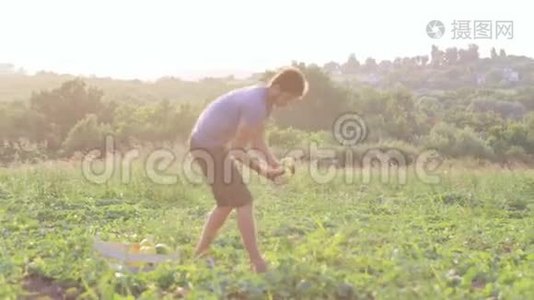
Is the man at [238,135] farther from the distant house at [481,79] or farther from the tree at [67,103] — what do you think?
the distant house at [481,79]

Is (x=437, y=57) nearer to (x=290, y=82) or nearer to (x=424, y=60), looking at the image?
(x=424, y=60)

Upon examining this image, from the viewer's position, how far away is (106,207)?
8.59m

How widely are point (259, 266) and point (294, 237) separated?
1375mm

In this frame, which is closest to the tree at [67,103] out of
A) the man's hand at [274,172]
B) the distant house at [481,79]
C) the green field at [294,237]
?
the green field at [294,237]

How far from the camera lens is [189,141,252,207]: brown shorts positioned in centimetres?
503

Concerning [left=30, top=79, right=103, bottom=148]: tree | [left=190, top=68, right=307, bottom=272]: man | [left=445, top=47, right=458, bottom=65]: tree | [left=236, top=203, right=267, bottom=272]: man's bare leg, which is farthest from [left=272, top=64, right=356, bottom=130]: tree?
[left=236, top=203, right=267, bottom=272]: man's bare leg

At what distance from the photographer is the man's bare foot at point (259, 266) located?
470cm

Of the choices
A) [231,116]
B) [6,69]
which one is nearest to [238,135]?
[231,116]

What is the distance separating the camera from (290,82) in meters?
5.05

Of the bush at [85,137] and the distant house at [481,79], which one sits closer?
the bush at [85,137]

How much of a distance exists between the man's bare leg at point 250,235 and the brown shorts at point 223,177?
0.18ft

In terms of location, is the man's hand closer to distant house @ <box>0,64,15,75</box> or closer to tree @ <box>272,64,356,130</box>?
tree @ <box>272,64,356,130</box>

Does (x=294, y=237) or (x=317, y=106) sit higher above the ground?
(x=294, y=237)

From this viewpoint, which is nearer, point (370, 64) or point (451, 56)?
point (451, 56)
